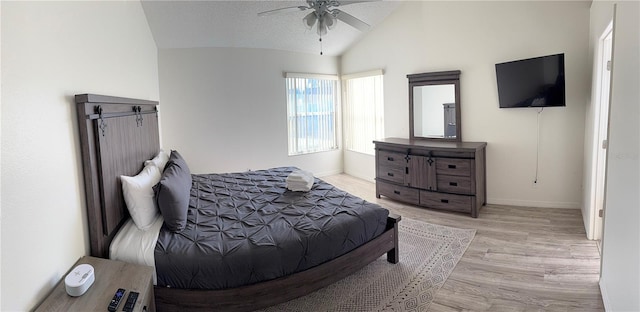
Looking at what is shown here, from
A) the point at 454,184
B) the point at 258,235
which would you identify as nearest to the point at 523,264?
the point at 454,184

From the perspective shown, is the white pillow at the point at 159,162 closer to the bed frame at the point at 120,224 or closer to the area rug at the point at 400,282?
the bed frame at the point at 120,224

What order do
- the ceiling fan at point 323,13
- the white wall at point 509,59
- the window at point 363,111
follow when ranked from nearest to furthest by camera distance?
the ceiling fan at point 323,13, the white wall at point 509,59, the window at point 363,111

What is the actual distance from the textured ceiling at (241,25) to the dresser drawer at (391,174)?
2.23 m

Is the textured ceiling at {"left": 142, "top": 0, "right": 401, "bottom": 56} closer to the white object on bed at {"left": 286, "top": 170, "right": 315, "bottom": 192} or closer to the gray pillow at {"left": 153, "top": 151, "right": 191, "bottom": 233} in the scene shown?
the white object on bed at {"left": 286, "top": 170, "right": 315, "bottom": 192}

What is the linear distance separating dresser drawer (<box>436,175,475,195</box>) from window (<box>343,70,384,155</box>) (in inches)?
70.9

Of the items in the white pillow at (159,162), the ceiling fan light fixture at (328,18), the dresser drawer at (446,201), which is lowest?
the dresser drawer at (446,201)

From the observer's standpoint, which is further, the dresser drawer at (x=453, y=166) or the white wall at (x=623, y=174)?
the dresser drawer at (x=453, y=166)

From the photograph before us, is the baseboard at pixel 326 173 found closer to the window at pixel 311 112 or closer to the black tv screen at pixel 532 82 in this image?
the window at pixel 311 112

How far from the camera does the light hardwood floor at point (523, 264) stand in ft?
7.64

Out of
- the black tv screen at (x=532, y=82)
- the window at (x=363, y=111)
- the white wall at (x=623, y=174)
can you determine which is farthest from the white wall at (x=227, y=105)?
the white wall at (x=623, y=174)

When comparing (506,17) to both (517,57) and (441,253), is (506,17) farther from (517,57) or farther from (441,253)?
(441,253)

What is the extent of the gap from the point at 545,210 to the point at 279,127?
3.97 metres

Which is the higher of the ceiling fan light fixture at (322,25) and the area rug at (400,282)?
the ceiling fan light fixture at (322,25)

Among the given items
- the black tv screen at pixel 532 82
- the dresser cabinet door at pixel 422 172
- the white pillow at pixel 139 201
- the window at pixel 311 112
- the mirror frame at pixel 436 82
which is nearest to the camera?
the white pillow at pixel 139 201
